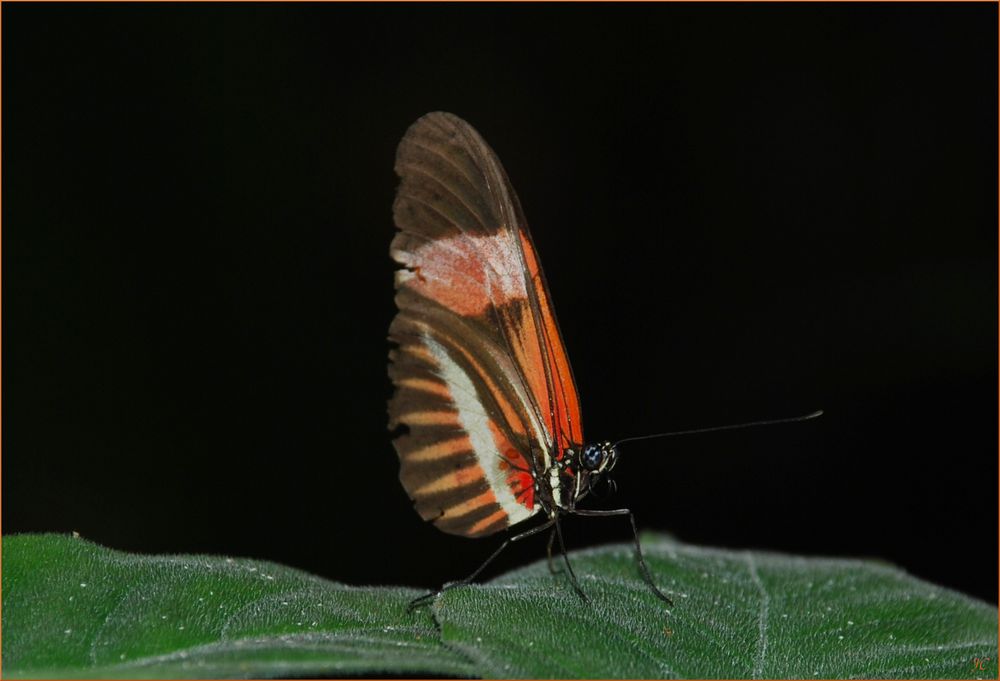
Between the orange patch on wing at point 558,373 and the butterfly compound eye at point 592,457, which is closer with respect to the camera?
the orange patch on wing at point 558,373

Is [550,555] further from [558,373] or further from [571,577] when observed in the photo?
[558,373]

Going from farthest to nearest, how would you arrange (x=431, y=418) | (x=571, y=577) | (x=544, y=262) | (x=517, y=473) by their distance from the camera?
(x=544, y=262) → (x=431, y=418) → (x=517, y=473) → (x=571, y=577)

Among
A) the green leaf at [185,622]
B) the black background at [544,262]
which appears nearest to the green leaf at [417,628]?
the green leaf at [185,622]

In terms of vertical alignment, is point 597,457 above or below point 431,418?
below

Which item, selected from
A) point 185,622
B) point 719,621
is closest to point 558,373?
point 719,621

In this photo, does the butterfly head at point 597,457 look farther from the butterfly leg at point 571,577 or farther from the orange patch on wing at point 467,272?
the orange patch on wing at point 467,272

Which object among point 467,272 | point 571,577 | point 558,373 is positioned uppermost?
point 467,272

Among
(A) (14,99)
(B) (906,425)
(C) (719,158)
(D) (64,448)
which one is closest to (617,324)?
(C) (719,158)

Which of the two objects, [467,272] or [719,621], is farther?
[467,272]
